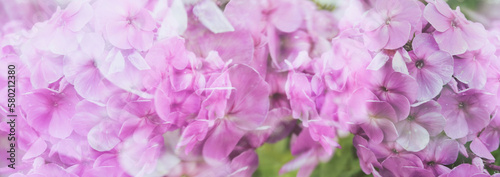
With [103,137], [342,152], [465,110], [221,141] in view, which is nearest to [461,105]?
[465,110]

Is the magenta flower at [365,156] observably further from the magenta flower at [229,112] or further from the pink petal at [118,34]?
the pink petal at [118,34]

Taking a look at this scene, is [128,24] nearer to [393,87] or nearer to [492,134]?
[393,87]

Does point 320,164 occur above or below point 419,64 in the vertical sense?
below

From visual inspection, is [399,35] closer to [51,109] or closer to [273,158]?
[273,158]

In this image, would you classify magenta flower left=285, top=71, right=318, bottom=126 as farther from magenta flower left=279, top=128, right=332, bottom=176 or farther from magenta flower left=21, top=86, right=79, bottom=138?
magenta flower left=21, top=86, right=79, bottom=138

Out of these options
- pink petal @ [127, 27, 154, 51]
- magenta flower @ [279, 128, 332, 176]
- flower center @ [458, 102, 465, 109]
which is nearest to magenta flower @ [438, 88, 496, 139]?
flower center @ [458, 102, 465, 109]

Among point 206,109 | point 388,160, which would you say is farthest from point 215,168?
point 388,160

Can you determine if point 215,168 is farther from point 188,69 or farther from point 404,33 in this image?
point 404,33
